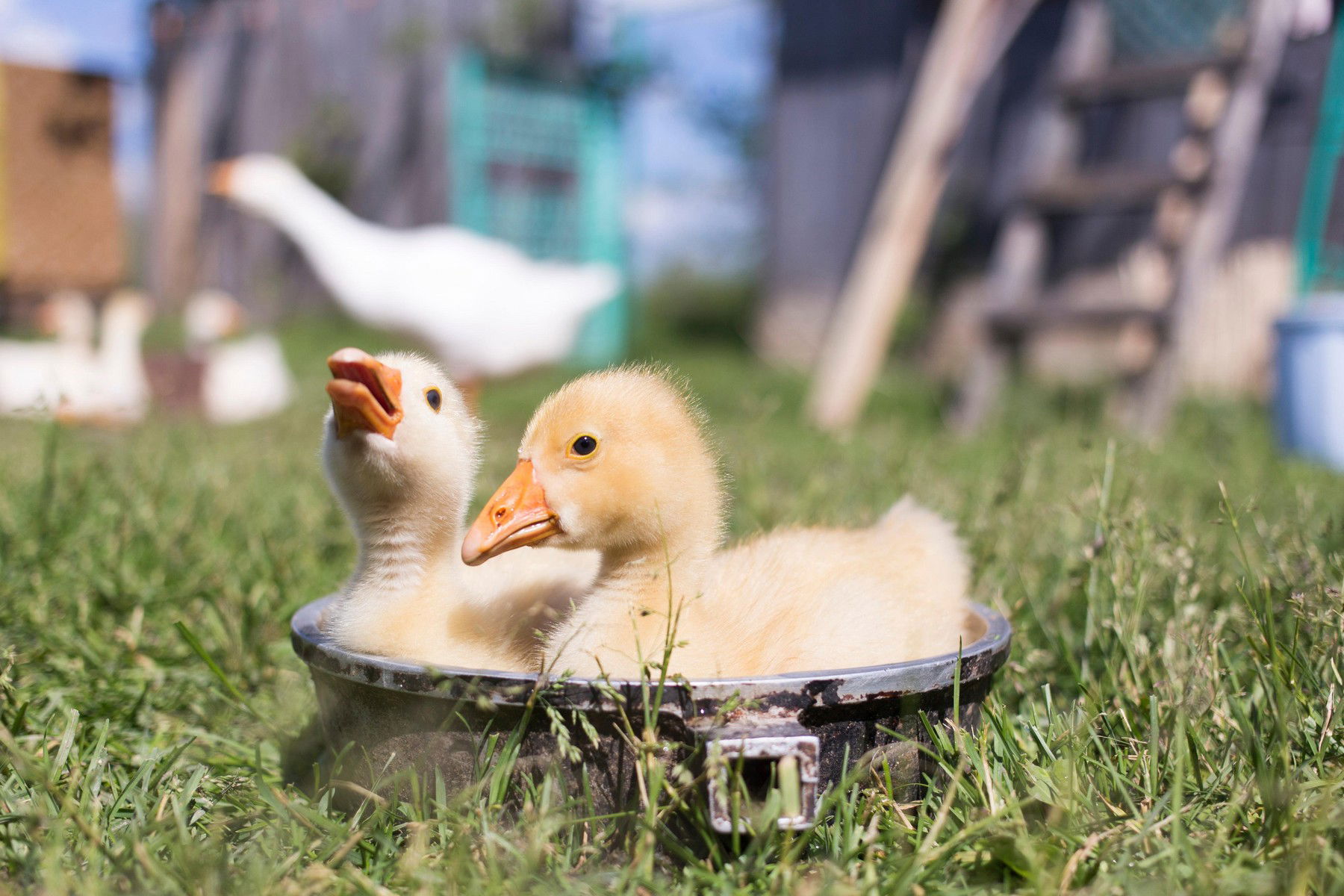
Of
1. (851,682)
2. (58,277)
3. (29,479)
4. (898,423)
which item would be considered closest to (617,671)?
(851,682)

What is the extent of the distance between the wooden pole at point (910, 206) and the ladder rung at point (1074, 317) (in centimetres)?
48

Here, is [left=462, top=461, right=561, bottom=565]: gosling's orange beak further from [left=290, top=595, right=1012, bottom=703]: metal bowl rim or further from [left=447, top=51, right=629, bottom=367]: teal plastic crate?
[left=447, top=51, right=629, bottom=367]: teal plastic crate

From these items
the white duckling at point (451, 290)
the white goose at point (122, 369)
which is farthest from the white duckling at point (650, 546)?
the white goose at point (122, 369)

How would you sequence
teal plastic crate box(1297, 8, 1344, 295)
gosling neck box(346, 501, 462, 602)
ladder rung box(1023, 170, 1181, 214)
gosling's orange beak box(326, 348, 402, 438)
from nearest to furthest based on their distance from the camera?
1. gosling's orange beak box(326, 348, 402, 438)
2. gosling neck box(346, 501, 462, 602)
3. ladder rung box(1023, 170, 1181, 214)
4. teal plastic crate box(1297, 8, 1344, 295)

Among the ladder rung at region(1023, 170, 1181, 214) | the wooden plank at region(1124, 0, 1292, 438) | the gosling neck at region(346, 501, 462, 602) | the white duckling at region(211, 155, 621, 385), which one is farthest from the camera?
the ladder rung at region(1023, 170, 1181, 214)

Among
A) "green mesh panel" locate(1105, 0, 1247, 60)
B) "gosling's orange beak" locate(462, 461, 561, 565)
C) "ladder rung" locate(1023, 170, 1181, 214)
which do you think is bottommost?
→ "gosling's orange beak" locate(462, 461, 561, 565)

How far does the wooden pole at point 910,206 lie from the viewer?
4520mm

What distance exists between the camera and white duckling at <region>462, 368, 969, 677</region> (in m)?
1.24

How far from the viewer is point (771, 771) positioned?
1.10 meters

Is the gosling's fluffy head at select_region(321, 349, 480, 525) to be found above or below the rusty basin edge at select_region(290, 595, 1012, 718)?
above

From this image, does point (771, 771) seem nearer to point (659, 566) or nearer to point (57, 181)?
point (659, 566)

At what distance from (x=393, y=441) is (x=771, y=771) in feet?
1.84

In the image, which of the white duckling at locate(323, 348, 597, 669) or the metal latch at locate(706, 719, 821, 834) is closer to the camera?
the metal latch at locate(706, 719, 821, 834)

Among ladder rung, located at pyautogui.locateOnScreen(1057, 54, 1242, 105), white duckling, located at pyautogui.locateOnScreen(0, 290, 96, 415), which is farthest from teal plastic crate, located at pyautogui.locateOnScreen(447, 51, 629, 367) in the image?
ladder rung, located at pyautogui.locateOnScreen(1057, 54, 1242, 105)
